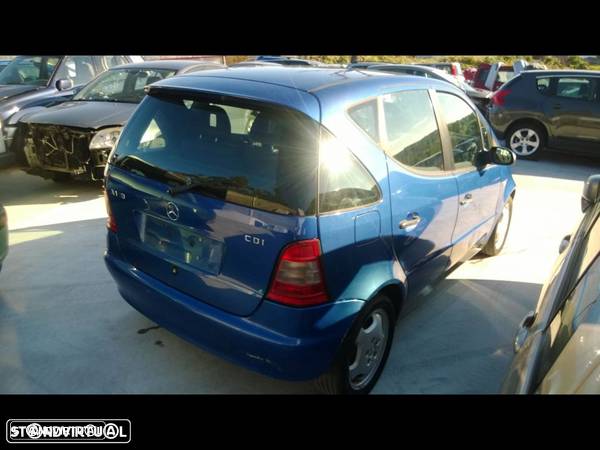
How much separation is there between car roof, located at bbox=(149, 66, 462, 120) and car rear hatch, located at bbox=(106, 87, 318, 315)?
0.20ft

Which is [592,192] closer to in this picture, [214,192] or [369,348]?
[369,348]

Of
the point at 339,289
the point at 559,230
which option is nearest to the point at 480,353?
the point at 339,289

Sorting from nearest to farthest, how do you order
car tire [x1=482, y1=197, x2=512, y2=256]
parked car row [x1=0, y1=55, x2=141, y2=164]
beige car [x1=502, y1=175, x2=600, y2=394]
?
beige car [x1=502, y1=175, x2=600, y2=394] → car tire [x1=482, y1=197, x2=512, y2=256] → parked car row [x1=0, y1=55, x2=141, y2=164]

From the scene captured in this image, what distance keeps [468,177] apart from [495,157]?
0.47 metres

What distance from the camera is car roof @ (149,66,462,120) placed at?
7.30 feet

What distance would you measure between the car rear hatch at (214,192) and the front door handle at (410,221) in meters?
0.70

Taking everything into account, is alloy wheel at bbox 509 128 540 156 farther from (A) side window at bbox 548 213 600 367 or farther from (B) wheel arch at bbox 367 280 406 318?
(A) side window at bbox 548 213 600 367

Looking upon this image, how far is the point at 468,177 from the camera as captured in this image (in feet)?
10.7

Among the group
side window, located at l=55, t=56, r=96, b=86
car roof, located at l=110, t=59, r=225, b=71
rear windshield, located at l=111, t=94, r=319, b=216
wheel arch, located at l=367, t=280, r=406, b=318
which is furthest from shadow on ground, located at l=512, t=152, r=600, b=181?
side window, located at l=55, t=56, r=96, b=86

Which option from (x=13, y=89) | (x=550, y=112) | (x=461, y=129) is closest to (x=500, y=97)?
(x=550, y=112)

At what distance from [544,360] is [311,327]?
0.95 m

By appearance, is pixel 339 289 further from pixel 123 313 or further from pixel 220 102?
pixel 123 313

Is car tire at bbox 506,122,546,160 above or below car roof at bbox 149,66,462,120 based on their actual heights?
below

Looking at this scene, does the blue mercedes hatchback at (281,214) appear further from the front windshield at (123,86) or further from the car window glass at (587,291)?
the front windshield at (123,86)
